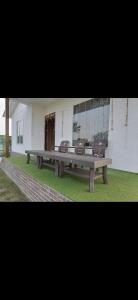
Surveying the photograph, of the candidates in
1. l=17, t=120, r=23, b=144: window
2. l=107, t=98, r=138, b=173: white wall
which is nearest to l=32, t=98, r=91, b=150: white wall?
l=107, t=98, r=138, b=173: white wall

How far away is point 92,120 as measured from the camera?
6973 millimetres

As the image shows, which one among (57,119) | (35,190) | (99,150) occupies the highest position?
(57,119)

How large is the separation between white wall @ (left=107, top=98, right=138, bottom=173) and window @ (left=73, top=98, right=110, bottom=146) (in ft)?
1.21

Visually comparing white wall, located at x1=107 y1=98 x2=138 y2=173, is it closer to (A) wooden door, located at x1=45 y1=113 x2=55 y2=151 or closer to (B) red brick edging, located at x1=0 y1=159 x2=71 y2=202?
(B) red brick edging, located at x1=0 y1=159 x2=71 y2=202

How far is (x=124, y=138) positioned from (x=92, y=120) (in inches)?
71.5

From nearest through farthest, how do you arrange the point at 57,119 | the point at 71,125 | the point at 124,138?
the point at 124,138, the point at 71,125, the point at 57,119

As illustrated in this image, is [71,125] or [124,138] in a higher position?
[71,125]

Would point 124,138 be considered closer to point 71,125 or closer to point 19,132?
point 71,125

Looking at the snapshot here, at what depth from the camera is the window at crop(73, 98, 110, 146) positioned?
6.27 meters

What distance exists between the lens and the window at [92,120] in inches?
247

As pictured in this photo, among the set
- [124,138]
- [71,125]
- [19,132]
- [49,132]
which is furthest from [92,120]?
[19,132]

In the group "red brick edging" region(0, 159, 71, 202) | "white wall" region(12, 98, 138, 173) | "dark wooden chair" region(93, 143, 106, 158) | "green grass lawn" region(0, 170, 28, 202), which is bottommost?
"green grass lawn" region(0, 170, 28, 202)

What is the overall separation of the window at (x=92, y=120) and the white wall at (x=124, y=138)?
1.21 ft
